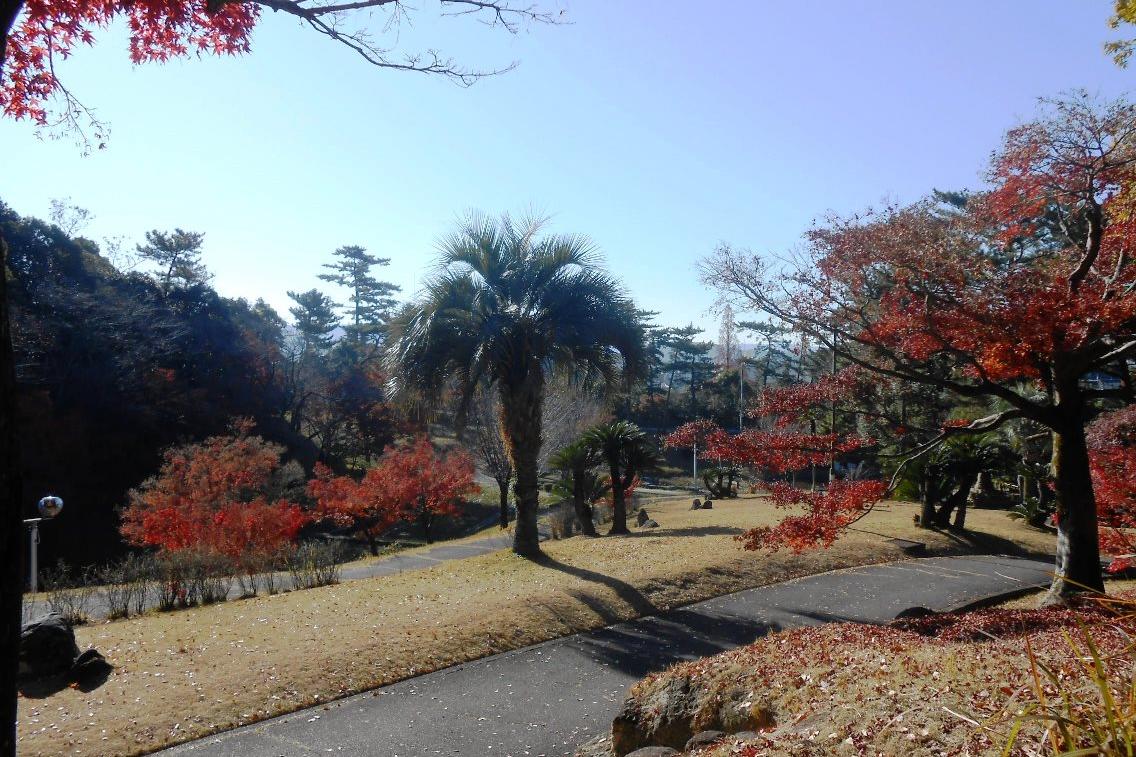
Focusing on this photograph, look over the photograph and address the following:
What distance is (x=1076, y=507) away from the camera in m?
9.41

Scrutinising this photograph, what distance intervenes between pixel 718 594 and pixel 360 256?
55.5 metres

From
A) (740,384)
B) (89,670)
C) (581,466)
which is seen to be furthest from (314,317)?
(89,670)

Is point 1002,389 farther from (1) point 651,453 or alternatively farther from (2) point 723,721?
(1) point 651,453

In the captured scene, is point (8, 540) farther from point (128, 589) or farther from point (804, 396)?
point (128, 589)

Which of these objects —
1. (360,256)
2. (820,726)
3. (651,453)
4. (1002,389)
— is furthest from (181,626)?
(360,256)

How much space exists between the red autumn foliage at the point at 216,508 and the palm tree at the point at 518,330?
584cm

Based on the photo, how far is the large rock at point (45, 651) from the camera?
24.8ft

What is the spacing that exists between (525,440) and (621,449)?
231 inches

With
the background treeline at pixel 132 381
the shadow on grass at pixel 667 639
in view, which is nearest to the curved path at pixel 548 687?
the shadow on grass at pixel 667 639

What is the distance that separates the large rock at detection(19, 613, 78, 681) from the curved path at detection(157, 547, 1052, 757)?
7.85 ft

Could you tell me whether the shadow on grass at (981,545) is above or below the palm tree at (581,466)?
below

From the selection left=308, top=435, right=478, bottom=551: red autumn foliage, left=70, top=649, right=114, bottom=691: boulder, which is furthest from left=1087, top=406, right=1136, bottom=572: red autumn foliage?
left=308, top=435, right=478, bottom=551: red autumn foliage

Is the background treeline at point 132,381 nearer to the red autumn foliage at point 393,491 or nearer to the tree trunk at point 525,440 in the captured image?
the red autumn foliage at point 393,491

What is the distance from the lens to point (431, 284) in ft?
46.1
